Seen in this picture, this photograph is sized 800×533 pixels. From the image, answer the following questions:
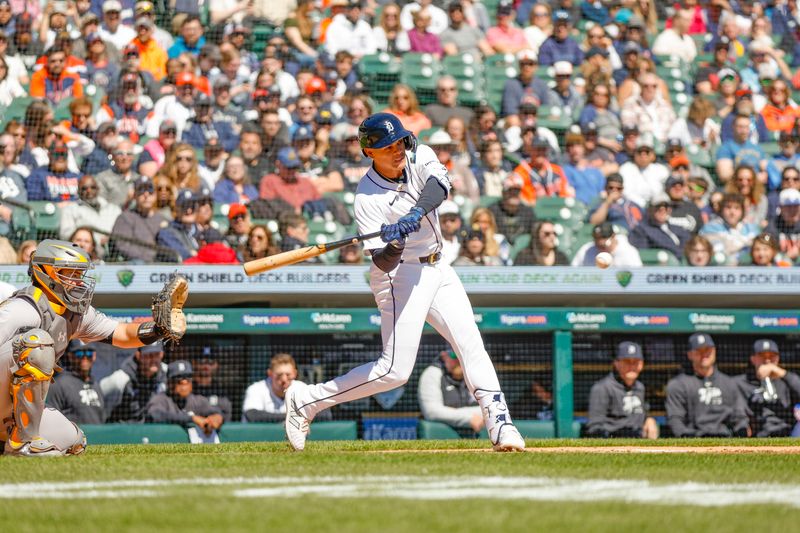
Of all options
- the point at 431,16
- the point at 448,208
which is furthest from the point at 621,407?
the point at 431,16

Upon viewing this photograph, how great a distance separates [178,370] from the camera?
31.1 feet

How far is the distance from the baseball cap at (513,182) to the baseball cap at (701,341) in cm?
235

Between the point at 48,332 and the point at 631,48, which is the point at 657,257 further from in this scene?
the point at 48,332

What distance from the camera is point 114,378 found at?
966 centimetres

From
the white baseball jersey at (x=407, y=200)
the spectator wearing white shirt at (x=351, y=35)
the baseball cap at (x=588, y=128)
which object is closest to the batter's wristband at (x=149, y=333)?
the white baseball jersey at (x=407, y=200)

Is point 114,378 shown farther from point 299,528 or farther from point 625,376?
point 299,528

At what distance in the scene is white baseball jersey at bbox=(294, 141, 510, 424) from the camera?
5750 millimetres

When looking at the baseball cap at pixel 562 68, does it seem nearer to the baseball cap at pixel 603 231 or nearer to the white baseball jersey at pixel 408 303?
the baseball cap at pixel 603 231

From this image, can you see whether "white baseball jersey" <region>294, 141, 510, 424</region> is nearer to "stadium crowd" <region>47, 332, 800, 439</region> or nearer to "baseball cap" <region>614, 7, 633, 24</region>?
"stadium crowd" <region>47, 332, 800, 439</region>

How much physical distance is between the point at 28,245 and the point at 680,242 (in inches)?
231

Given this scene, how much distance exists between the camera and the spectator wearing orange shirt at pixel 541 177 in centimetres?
1160

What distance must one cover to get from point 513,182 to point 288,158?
2178 millimetres

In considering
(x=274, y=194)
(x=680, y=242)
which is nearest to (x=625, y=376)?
(x=680, y=242)

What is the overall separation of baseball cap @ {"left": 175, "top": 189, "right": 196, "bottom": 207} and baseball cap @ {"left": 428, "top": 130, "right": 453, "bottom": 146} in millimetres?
2520
